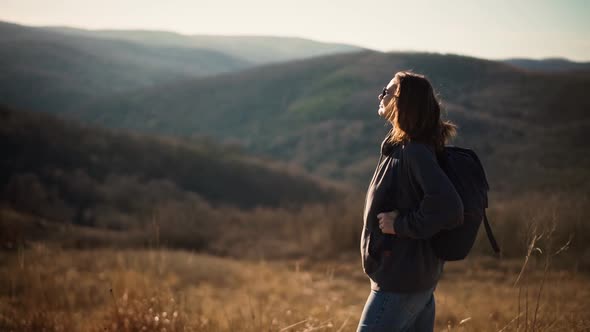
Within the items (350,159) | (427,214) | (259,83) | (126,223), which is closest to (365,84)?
(350,159)

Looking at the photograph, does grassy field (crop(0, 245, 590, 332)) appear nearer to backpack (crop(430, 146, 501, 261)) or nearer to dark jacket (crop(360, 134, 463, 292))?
backpack (crop(430, 146, 501, 261))

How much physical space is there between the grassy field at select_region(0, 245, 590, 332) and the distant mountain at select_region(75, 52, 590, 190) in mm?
1957

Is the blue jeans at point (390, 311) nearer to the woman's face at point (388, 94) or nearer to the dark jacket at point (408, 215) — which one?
the dark jacket at point (408, 215)

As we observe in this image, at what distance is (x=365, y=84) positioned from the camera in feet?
143

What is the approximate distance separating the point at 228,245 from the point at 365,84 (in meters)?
33.0

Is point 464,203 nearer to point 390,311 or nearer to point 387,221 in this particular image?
point 387,221

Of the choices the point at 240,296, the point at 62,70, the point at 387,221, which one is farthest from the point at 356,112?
the point at 62,70

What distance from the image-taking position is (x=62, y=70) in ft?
238

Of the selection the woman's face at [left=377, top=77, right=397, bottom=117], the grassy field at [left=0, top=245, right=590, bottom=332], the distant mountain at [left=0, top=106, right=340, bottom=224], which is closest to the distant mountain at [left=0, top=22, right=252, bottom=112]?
the distant mountain at [left=0, top=106, right=340, bottom=224]

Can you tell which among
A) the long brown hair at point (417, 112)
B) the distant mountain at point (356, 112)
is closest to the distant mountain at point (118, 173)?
the distant mountain at point (356, 112)

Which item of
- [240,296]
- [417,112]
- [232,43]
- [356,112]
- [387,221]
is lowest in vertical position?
[240,296]

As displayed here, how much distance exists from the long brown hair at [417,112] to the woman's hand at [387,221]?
303mm

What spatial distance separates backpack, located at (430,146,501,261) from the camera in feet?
5.90

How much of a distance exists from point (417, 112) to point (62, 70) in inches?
3208
